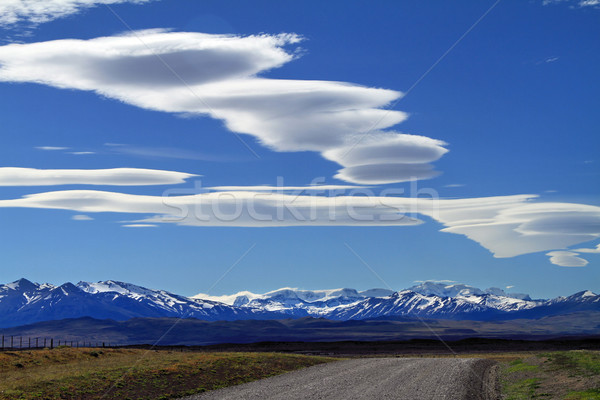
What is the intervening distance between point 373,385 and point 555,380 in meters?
13.0

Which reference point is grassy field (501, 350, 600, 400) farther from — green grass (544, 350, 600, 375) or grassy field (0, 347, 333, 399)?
grassy field (0, 347, 333, 399)

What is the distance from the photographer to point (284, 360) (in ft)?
234

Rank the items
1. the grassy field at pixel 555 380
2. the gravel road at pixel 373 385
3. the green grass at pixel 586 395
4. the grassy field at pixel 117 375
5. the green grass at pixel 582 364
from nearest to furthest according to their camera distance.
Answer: the green grass at pixel 586 395
the grassy field at pixel 555 380
the gravel road at pixel 373 385
the grassy field at pixel 117 375
the green grass at pixel 582 364

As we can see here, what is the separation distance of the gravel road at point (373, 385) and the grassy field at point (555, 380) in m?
1.63

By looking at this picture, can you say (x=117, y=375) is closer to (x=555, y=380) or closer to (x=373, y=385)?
(x=373, y=385)

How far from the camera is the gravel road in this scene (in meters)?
39.4

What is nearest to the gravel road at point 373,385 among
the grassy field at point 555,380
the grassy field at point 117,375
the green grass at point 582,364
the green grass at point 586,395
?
the grassy field at point 555,380

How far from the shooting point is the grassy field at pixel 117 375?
41.2m

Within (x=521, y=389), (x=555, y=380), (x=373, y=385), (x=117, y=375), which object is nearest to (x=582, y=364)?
(x=555, y=380)

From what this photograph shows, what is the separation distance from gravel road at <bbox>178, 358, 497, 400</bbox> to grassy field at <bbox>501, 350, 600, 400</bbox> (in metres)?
1.63

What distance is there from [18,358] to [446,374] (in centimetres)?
3871

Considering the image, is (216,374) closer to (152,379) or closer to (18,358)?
(152,379)

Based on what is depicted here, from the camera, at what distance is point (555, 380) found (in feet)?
152

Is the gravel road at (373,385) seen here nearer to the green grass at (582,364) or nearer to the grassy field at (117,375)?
the grassy field at (117,375)
